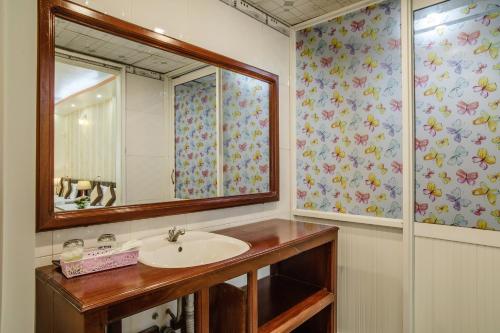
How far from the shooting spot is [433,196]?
166 cm

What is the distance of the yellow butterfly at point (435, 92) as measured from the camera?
1639 mm

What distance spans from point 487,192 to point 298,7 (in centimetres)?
Result: 154

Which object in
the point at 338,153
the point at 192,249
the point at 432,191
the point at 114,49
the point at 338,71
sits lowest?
the point at 192,249

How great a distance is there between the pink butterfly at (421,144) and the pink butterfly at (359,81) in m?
0.48

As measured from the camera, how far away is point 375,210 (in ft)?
6.10

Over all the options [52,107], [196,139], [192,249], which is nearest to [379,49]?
[196,139]

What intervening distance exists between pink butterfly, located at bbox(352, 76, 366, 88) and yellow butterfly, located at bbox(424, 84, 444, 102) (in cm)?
36

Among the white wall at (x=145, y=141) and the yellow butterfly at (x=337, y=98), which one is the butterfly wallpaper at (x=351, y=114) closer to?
the yellow butterfly at (x=337, y=98)

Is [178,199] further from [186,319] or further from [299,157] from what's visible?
[299,157]

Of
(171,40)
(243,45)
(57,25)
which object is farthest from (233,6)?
(57,25)

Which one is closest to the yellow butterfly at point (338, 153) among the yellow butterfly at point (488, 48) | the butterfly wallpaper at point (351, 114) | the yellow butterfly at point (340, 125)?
the butterfly wallpaper at point (351, 114)

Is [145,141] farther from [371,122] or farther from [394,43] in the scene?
[394,43]

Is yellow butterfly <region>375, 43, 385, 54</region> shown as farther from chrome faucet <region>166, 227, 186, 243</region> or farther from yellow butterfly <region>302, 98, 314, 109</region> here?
chrome faucet <region>166, 227, 186, 243</region>

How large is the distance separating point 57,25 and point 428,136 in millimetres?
1847
